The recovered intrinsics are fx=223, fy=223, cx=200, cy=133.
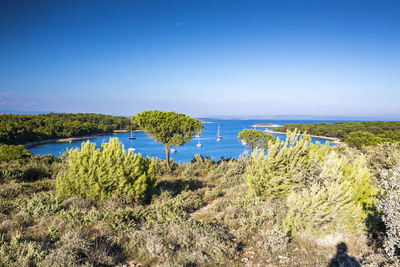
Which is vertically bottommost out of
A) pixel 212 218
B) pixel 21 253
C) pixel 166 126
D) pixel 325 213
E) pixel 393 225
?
pixel 212 218

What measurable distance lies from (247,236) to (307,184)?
3.46 meters

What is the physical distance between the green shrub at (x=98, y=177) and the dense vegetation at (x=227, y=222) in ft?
0.15

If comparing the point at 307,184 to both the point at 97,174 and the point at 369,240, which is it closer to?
the point at 369,240

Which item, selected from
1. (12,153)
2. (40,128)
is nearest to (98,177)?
(12,153)

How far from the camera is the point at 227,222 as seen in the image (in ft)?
22.9

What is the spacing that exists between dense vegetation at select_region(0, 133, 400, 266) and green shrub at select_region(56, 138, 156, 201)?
0.04 meters

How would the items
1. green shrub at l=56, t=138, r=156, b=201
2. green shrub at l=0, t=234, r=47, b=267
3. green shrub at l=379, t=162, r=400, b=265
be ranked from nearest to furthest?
green shrub at l=0, t=234, r=47, b=267 < green shrub at l=379, t=162, r=400, b=265 < green shrub at l=56, t=138, r=156, b=201

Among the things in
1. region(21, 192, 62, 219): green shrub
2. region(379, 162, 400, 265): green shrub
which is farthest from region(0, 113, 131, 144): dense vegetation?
region(379, 162, 400, 265): green shrub

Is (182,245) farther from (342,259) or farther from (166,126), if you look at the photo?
(166,126)

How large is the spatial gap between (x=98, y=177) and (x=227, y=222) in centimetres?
523

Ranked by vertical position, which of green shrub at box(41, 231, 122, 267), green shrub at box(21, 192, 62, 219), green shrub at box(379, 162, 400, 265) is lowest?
green shrub at box(21, 192, 62, 219)

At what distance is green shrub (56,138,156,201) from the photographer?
28.4 ft

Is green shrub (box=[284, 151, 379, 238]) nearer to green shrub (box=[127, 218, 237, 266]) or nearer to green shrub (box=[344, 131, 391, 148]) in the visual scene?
green shrub (box=[127, 218, 237, 266])

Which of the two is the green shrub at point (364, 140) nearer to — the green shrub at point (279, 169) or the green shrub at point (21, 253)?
the green shrub at point (279, 169)
